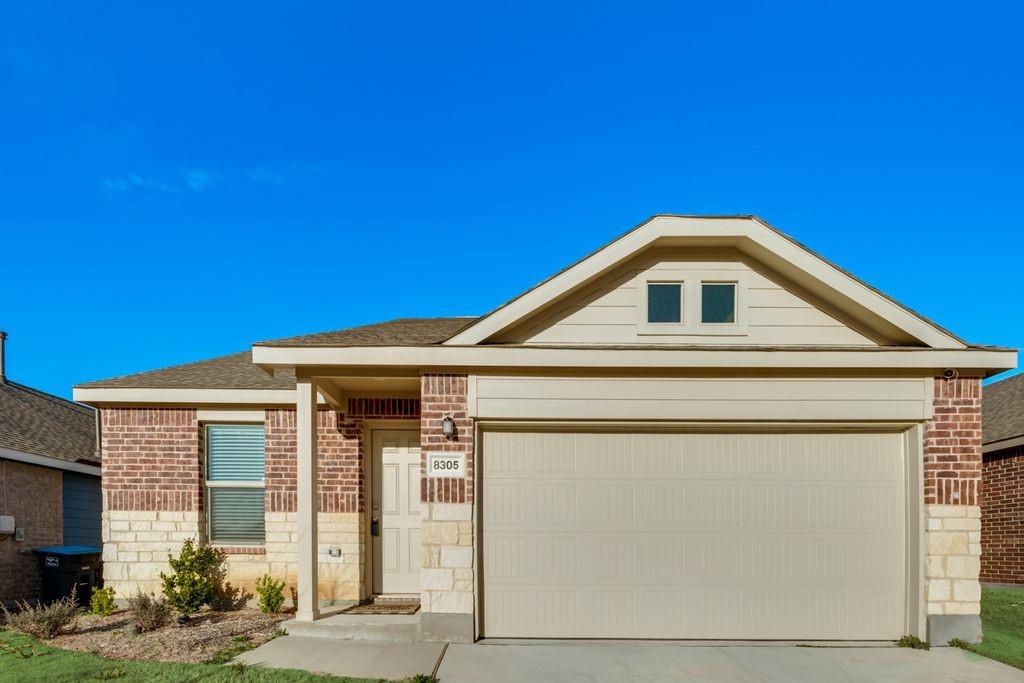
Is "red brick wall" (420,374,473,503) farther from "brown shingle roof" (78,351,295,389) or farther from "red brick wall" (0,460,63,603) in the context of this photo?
"red brick wall" (0,460,63,603)

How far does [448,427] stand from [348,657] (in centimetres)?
255

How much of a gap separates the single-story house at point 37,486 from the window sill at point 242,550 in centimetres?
303

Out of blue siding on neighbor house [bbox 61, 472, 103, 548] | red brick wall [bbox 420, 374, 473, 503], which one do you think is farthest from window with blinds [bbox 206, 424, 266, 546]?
blue siding on neighbor house [bbox 61, 472, 103, 548]

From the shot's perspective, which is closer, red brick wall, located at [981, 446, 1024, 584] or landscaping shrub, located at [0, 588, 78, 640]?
landscaping shrub, located at [0, 588, 78, 640]

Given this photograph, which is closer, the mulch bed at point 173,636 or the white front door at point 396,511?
the mulch bed at point 173,636

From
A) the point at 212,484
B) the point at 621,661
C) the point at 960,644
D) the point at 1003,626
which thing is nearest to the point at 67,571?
the point at 212,484

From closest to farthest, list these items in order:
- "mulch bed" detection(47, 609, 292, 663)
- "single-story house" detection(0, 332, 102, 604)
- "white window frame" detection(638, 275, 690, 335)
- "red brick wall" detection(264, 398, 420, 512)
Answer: "mulch bed" detection(47, 609, 292, 663), "white window frame" detection(638, 275, 690, 335), "red brick wall" detection(264, 398, 420, 512), "single-story house" detection(0, 332, 102, 604)

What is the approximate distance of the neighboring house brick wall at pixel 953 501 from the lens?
762 cm

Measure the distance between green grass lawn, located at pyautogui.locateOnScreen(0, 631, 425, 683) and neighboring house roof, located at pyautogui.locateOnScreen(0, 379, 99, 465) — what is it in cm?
541

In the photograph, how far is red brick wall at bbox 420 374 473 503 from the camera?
767 cm

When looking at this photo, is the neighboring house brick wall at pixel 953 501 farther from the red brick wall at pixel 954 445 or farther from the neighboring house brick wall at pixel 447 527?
the neighboring house brick wall at pixel 447 527

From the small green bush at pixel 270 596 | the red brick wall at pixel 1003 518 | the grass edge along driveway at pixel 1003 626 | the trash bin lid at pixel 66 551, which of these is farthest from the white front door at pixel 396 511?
the red brick wall at pixel 1003 518

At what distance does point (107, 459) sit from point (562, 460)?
656 centimetres

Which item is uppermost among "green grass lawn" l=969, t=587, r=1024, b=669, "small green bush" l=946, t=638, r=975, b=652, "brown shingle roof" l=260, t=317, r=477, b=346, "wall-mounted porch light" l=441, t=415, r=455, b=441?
"brown shingle roof" l=260, t=317, r=477, b=346
